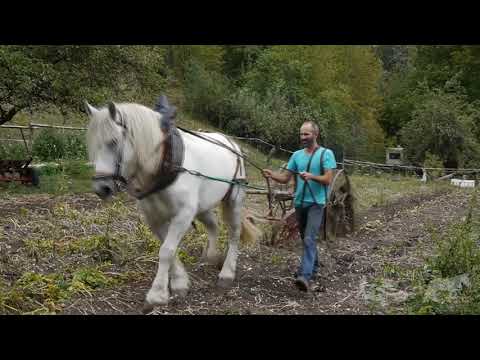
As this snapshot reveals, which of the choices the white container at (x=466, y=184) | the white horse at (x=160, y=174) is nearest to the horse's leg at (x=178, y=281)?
the white horse at (x=160, y=174)

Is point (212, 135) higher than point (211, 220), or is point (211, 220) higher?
point (212, 135)

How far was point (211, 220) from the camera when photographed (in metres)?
6.34

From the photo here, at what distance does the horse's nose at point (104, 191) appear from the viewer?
4.46m

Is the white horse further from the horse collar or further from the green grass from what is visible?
the green grass

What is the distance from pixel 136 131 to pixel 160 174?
0.46 metres

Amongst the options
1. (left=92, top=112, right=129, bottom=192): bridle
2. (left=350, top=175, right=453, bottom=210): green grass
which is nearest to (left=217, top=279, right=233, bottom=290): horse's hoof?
(left=92, top=112, right=129, bottom=192): bridle

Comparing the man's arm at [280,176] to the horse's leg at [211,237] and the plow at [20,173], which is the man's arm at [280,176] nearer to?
the horse's leg at [211,237]

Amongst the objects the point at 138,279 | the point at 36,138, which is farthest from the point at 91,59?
the point at 138,279

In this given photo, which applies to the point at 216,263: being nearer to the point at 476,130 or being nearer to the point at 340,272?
the point at 340,272

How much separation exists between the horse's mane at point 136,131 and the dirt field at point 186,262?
133 centimetres

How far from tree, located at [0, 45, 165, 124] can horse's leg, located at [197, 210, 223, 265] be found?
20.7 feet

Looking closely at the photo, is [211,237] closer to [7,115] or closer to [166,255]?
[166,255]

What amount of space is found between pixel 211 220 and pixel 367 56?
123ft

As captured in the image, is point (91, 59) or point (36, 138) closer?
point (91, 59)
